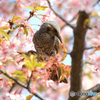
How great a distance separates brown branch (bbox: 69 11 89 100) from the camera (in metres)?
2.04

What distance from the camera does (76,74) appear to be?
2266 millimetres

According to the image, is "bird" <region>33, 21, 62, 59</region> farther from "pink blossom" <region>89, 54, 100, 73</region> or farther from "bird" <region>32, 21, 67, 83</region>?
"pink blossom" <region>89, 54, 100, 73</region>

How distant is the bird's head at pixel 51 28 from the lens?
2.18 meters

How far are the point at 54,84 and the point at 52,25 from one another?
0.74 meters

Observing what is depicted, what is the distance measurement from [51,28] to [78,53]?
18.7 inches

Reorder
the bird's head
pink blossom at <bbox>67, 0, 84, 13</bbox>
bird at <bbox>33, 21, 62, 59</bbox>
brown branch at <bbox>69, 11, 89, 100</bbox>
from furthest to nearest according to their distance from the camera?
1. bird at <bbox>33, 21, 62, 59</bbox>
2. the bird's head
3. brown branch at <bbox>69, 11, 89, 100</bbox>
4. pink blossom at <bbox>67, 0, 84, 13</bbox>

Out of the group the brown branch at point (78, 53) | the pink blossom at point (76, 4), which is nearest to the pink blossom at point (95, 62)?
the brown branch at point (78, 53)

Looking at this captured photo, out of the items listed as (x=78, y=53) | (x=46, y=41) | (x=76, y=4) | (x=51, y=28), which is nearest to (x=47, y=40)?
(x=46, y=41)

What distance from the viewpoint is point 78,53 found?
2150 millimetres

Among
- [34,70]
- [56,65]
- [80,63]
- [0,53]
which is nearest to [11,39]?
[0,53]

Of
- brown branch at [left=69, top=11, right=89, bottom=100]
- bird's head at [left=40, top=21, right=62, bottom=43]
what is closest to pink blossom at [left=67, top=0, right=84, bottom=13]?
brown branch at [left=69, top=11, right=89, bottom=100]

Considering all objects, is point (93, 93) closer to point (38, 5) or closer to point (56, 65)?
point (56, 65)

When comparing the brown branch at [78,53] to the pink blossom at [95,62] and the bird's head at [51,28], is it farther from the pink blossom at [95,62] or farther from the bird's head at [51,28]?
the bird's head at [51,28]

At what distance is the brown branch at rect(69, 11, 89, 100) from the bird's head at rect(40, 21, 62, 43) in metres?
0.24
